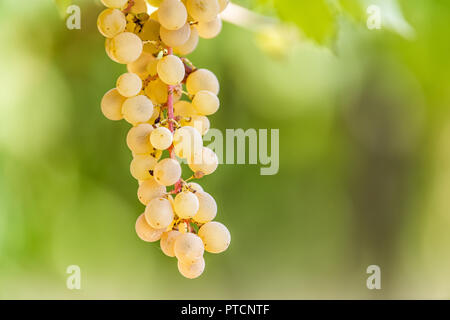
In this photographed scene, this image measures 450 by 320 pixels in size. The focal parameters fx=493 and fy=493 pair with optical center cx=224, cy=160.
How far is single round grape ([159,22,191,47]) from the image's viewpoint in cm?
46

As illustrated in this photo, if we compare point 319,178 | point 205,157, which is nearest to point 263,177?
point 319,178

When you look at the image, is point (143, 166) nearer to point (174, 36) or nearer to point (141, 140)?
point (141, 140)

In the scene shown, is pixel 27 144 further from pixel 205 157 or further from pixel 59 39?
pixel 205 157

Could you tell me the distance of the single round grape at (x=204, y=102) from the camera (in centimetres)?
48

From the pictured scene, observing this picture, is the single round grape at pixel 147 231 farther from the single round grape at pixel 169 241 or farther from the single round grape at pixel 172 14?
the single round grape at pixel 172 14

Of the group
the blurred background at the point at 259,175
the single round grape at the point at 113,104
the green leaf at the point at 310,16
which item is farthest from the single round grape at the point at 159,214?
the blurred background at the point at 259,175

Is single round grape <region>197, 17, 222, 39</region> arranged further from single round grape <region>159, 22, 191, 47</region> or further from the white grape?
the white grape

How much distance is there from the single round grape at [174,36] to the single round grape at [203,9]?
0.02m

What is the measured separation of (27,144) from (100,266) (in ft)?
1.70

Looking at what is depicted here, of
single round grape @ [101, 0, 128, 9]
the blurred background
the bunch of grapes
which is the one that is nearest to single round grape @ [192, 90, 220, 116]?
the bunch of grapes

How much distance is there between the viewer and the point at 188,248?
427 millimetres

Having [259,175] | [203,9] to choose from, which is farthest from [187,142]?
[259,175]

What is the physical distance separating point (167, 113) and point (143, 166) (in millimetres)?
61

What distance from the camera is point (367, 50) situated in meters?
1.94
